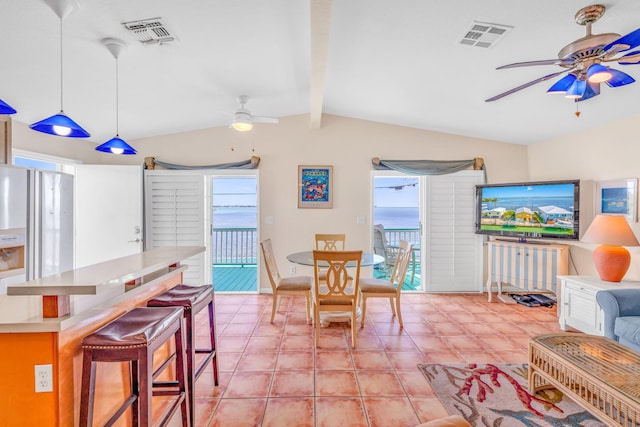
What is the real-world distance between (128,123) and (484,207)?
5087 mm

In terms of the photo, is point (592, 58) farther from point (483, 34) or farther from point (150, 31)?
point (150, 31)

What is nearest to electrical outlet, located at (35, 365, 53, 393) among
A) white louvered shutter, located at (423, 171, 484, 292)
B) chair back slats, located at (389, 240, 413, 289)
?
chair back slats, located at (389, 240, 413, 289)

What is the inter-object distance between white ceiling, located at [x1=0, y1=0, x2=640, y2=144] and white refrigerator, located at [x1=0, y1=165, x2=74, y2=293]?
2.76ft

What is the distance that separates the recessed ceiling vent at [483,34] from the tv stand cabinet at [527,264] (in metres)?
2.77

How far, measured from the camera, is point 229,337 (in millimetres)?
3238

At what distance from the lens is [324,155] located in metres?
4.81

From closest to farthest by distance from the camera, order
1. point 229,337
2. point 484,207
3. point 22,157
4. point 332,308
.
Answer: point 332,308
point 229,337
point 22,157
point 484,207

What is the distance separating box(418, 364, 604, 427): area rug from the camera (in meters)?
1.99

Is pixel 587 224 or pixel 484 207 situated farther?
pixel 484 207

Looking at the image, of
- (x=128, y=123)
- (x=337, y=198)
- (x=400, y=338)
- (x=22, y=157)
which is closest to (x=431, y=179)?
(x=337, y=198)

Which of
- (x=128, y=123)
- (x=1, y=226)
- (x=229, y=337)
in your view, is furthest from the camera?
(x=128, y=123)

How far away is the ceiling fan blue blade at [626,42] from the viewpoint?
59.5 inches

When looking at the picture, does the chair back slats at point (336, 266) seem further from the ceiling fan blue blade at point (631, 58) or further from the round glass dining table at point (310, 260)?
the ceiling fan blue blade at point (631, 58)

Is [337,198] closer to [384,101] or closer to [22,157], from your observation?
[384,101]
